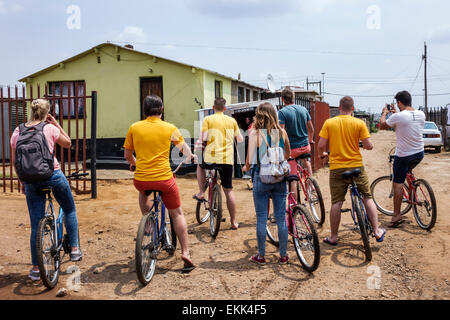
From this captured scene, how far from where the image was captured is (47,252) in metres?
4.25

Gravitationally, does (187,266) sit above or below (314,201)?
below

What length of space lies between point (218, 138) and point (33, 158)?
2.60 meters

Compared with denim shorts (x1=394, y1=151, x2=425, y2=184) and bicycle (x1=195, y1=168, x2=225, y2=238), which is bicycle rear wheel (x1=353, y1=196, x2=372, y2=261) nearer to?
denim shorts (x1=394, y1=151, x2=425, y2=184)

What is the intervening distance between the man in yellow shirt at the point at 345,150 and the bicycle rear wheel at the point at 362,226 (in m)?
0.13

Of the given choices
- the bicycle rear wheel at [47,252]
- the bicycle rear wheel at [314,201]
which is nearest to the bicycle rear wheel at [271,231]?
the bicycle rear wheel at [314,201]

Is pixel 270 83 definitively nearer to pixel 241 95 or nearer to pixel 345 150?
pixel 345 150

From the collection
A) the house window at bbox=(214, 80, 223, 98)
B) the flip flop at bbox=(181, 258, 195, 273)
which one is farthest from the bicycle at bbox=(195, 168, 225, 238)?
the house window at bbox=(214, 80, 223, 98)

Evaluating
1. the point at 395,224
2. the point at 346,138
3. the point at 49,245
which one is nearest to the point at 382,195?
the point at 395,224

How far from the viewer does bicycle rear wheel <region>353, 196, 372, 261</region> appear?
4.72 meters

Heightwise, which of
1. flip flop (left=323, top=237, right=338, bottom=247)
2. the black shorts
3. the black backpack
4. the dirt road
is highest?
the black backpack

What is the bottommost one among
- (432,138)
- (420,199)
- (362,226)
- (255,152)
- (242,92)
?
(362,226)

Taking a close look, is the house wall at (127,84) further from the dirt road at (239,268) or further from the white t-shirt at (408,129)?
the white t-shirt at (408,129)

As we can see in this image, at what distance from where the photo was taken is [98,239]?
240 inches

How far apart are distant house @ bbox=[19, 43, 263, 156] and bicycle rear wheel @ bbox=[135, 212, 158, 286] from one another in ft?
42.6
